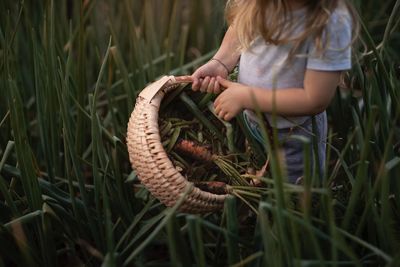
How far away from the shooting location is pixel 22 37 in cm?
184

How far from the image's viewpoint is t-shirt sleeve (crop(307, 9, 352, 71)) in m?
1.01

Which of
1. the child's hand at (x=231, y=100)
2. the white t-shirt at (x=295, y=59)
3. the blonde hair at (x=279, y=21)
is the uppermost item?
the blonde hair at (x=279, y=21)

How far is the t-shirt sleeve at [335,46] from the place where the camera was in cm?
101

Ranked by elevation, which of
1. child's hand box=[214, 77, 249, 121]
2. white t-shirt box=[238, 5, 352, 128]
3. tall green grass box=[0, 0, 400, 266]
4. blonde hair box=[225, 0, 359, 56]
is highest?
blonde hair box=[225, 0, 359, 56]

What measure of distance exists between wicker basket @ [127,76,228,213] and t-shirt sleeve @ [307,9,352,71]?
0.96 feet

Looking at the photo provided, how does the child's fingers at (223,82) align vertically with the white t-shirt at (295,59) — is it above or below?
below

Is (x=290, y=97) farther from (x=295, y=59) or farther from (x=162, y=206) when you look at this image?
(x=162, y=206)

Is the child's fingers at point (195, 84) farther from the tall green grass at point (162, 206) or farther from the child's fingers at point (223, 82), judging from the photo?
the tall green grass at point (162, 206)

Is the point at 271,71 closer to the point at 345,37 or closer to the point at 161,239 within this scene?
the point at 345,37

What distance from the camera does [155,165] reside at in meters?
1.08

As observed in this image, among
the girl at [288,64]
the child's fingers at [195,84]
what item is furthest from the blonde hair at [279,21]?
the child's fingers at [195,84]

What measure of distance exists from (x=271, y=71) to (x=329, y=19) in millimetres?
148

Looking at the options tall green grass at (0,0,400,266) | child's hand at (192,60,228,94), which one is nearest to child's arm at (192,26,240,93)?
child's hand at (192,60,228,94)

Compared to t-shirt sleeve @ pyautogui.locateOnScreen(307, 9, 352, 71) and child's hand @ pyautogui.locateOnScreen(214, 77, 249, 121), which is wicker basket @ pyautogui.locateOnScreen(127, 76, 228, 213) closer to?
child's hand @ pyautogui.locateOnScreen(214, 77, 249, 121)
